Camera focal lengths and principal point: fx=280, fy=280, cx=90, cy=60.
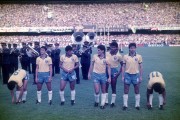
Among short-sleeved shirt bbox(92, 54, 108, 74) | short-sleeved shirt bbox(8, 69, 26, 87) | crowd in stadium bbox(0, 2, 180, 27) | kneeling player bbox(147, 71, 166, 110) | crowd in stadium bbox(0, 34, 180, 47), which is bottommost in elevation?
kneeling player bbox(147, 71, 166, 110)

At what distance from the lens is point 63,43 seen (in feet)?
141

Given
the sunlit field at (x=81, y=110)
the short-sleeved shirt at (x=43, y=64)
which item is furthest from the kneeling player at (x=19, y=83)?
the short-sleeved shirt at (x=43, y=64)

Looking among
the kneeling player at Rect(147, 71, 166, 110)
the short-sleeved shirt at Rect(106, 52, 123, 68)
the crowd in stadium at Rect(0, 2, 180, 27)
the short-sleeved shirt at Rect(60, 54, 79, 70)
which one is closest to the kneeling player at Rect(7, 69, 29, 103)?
the short-sleeved shirt at Rect(60, 54, 79, 70)

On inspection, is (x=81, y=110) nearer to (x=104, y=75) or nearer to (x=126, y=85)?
(x=104, y=75)

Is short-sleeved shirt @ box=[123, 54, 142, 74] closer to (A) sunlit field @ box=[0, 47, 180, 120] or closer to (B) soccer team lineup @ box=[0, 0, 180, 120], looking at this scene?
(B) soccer team lineup @ box=[0, 0, 180, 120]

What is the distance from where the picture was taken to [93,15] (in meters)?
44.7

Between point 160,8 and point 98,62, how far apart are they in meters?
37.9

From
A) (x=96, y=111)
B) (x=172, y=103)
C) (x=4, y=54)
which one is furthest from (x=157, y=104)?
(x=4, y=54)

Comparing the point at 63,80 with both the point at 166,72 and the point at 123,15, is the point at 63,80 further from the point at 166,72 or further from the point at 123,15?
the point at 123,15

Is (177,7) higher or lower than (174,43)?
higher

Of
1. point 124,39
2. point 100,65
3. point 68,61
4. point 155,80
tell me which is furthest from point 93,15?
point 155,80

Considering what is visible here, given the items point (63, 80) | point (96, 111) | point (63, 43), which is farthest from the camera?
point (63, 43)

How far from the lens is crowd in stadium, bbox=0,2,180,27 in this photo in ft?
143

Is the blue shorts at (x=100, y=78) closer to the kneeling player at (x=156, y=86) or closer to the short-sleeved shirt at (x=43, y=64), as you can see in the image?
the kneeling player at (x=156, y=86)
